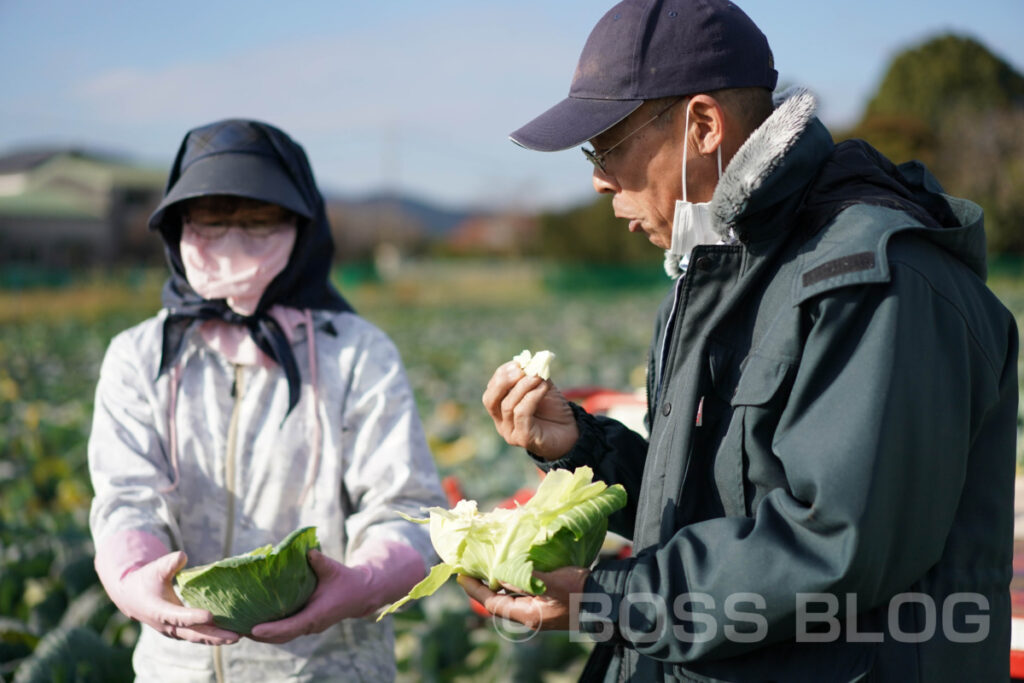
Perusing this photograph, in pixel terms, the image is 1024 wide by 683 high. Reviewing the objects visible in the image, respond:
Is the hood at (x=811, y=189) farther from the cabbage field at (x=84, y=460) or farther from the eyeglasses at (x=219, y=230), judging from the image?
the eyeglasses at (x=219, y=230)

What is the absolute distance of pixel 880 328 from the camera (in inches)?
56.4

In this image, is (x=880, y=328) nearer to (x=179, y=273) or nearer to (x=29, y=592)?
(x=179, y=273)

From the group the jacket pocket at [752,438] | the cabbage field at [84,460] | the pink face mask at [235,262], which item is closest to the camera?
the jacket pocket at [752,438]

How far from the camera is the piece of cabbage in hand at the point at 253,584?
85.9 inches

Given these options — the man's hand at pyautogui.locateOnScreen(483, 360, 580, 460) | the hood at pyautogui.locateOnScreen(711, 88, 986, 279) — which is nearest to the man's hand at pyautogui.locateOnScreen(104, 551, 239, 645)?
the man's hand at pyautogui.locateOnScreen(483, 360, 580, 460)

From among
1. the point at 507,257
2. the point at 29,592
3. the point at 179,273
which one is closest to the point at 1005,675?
the point at 179,273

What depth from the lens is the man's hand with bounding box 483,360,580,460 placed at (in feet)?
6.31

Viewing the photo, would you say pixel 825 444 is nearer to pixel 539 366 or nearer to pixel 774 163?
pixel 774 163

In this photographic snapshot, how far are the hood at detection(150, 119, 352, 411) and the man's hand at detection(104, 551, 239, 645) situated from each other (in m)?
0.56

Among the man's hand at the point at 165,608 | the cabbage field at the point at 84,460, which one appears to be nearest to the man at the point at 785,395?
the cabbage field at the point at 84,460

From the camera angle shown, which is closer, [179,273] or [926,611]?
[926,611]

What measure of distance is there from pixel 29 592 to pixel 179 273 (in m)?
2.85

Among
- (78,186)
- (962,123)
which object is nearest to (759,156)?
(962,123)

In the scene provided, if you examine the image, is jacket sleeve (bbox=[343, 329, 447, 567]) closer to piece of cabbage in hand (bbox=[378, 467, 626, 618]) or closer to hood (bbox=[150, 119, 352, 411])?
hood (bbox=[150, 119, 352, 411])
